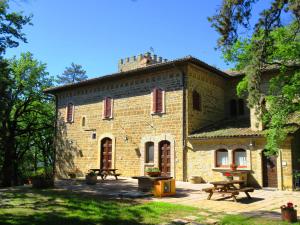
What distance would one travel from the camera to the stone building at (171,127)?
15.6m

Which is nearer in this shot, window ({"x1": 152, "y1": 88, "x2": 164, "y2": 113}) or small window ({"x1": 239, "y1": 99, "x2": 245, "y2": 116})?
window ({"x1": 152, "y1": 88, "x2": 164, "y2": 113})

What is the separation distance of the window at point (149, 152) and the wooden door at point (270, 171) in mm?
6287

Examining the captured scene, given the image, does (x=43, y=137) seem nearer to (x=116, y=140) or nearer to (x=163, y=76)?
(x=116, y=140)

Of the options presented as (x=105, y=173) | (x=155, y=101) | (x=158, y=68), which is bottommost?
(x=105, y=173)

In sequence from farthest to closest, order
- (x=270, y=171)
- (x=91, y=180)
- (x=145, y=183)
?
(x=91, y=180) → (x=270, y=171) → (x=145, y=183)

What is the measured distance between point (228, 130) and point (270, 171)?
2952 millimetres

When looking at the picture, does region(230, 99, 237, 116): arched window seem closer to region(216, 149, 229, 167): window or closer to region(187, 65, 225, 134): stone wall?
region(187, 65, 225, 134): stone wall

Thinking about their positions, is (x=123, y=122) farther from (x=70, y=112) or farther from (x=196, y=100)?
(x=70, y=112)

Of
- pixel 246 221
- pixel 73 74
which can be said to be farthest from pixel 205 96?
pixel 73 74

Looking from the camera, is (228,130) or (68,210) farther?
(228,130)

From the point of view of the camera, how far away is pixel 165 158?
18375mm

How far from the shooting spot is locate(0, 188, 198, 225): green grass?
26.5 feet

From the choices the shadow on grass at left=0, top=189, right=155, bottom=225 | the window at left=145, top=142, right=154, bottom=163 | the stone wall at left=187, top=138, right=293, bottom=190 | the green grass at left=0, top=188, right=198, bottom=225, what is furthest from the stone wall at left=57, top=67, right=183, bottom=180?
the green grass at left=0, top=188, right=198, bottom=225

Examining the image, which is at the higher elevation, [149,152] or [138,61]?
[138,61]
